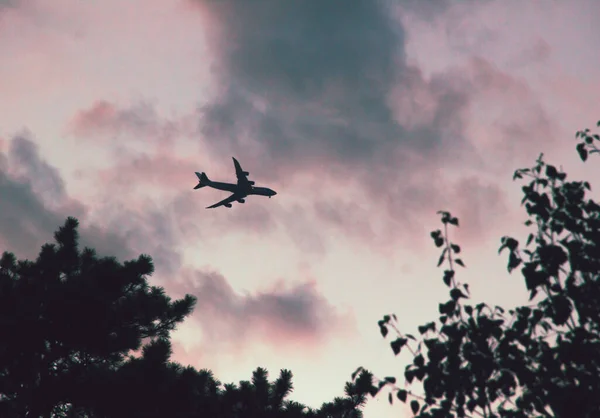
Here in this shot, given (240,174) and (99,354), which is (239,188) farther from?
(99,354)

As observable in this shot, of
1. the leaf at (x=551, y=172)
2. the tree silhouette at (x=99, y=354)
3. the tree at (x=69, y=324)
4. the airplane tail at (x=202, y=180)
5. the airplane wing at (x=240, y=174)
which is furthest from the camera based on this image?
the airplane tail at (x=202, y=180)

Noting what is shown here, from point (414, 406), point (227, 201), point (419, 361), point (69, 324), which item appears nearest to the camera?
point (419, 361)

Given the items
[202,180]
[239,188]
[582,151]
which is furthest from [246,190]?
[582,151]

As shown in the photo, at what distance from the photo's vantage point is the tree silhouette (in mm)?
17719

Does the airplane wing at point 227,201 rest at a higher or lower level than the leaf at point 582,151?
higher

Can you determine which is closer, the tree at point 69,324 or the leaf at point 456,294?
the leaf at point 456,294

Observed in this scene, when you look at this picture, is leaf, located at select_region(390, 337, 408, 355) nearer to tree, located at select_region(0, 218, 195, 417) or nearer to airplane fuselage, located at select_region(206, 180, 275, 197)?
tree, located at select_region(0, 218, 195, 417)

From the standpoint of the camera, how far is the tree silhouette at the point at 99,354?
698 inches

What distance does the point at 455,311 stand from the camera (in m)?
7.88

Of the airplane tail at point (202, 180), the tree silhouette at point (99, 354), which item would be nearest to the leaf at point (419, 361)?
the tree silhouette at point (99, 354)

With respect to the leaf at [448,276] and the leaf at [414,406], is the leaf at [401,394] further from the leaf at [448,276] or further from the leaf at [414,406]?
the leaf at [448,276]

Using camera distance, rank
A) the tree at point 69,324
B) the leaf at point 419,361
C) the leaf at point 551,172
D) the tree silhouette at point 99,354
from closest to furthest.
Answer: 1. the leaf at point 419,361
2. the leaf at point 551,172
3. the tree silhouette at point 99,354
4. the tree at point 69,324

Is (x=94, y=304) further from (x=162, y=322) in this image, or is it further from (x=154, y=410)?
(x=154, y=410)

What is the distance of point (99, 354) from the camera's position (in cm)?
2295
